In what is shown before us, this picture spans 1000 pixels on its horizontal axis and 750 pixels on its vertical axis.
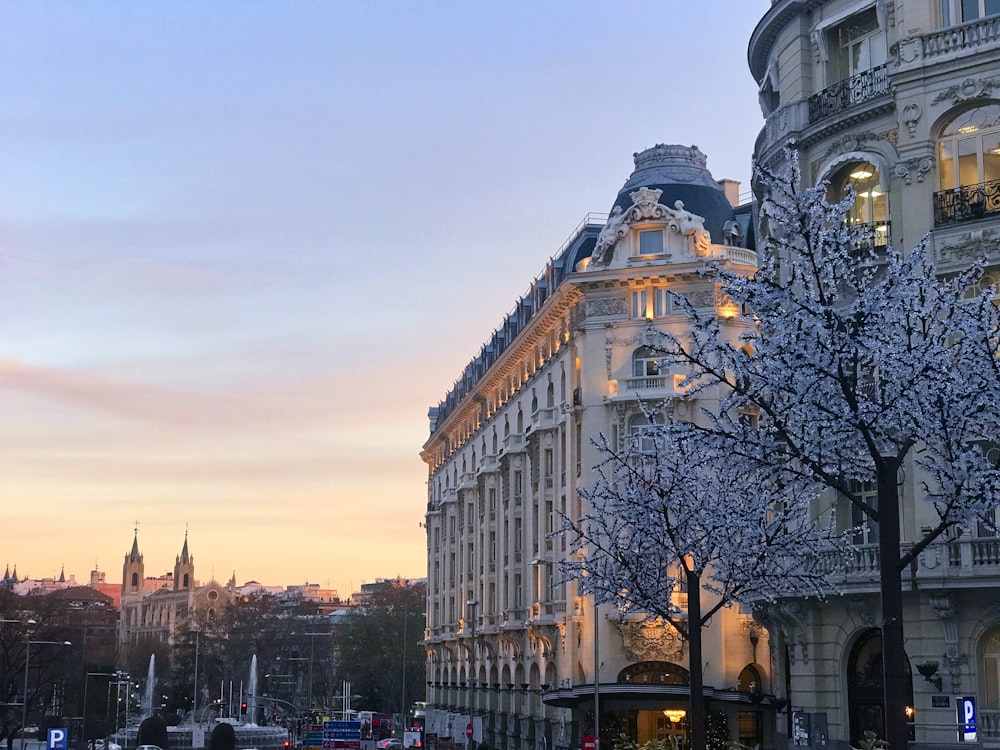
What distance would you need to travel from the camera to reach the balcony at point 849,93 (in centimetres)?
3384

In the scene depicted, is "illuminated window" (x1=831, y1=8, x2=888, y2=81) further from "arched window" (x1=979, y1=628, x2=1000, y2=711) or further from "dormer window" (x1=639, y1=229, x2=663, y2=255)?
"dormer window" (x1=639, y1=229, x2=663, y2=255)

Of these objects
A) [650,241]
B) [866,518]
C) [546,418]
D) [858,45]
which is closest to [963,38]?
[858,45]

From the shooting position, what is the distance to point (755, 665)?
6241cm

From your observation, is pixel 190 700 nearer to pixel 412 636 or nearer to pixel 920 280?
pixel 412 636

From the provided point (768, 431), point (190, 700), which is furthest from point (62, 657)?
point (768, 431)

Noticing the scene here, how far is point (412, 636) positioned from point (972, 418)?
131 meters

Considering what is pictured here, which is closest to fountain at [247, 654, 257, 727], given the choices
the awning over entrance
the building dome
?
the awning over entrance

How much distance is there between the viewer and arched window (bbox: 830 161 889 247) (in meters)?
33.1

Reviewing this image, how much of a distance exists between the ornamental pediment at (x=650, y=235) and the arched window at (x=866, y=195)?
2888 cm

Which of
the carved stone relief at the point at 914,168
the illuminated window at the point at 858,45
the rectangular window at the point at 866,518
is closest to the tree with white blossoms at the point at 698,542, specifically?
the rectangular window at the point at 866,518

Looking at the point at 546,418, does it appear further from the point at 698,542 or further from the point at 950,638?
the point at 950,638

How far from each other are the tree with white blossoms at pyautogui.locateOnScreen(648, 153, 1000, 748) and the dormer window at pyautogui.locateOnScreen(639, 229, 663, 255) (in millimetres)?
44904

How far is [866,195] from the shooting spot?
34.0m

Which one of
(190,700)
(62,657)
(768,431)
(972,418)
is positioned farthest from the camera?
(190,700)
